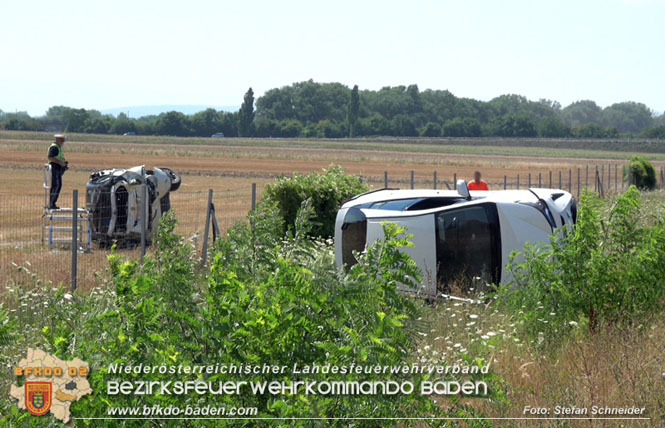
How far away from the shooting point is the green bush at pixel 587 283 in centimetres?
657

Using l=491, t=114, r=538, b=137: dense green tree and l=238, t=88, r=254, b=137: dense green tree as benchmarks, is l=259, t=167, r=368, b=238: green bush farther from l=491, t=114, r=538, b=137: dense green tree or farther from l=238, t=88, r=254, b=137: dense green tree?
l=491, t=114, r=538, b=137: dense green tree

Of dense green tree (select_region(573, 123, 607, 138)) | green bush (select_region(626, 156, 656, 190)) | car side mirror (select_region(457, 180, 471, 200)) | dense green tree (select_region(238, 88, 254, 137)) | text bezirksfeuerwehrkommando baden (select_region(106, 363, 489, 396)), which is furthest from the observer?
dense green tree (select_region(573, 123, 607, 138))

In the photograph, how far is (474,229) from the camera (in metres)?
9.67

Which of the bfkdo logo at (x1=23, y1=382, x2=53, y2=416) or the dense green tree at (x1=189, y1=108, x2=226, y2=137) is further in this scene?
the dense green tree at (x1=189, y1=108, x2=226, y2=137)

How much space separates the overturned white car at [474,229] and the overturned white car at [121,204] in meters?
6.55

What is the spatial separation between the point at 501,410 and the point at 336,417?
5.23 ft

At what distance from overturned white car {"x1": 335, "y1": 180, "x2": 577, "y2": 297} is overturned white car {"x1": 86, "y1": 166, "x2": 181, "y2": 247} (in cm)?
655

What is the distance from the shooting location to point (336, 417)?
352 centimetres

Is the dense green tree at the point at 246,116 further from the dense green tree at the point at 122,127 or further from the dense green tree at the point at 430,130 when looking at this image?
the dense green tree at the point at 430,130

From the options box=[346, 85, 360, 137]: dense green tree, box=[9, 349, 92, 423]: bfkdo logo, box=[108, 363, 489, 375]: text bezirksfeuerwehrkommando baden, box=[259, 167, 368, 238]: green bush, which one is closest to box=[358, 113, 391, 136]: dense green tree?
box=[346, 85, 360, 137]: dense green tree

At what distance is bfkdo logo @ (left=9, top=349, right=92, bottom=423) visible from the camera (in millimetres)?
3471

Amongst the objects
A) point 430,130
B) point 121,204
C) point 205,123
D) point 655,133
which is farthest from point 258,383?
point 655,133

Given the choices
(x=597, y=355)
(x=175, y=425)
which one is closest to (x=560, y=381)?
(x=597, y=355)

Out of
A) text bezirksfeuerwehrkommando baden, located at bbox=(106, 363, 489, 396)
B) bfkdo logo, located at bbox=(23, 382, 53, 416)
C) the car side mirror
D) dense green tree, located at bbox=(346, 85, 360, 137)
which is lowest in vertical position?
bfkdo logo, located at bbox=(23, 382, 53, 416)
